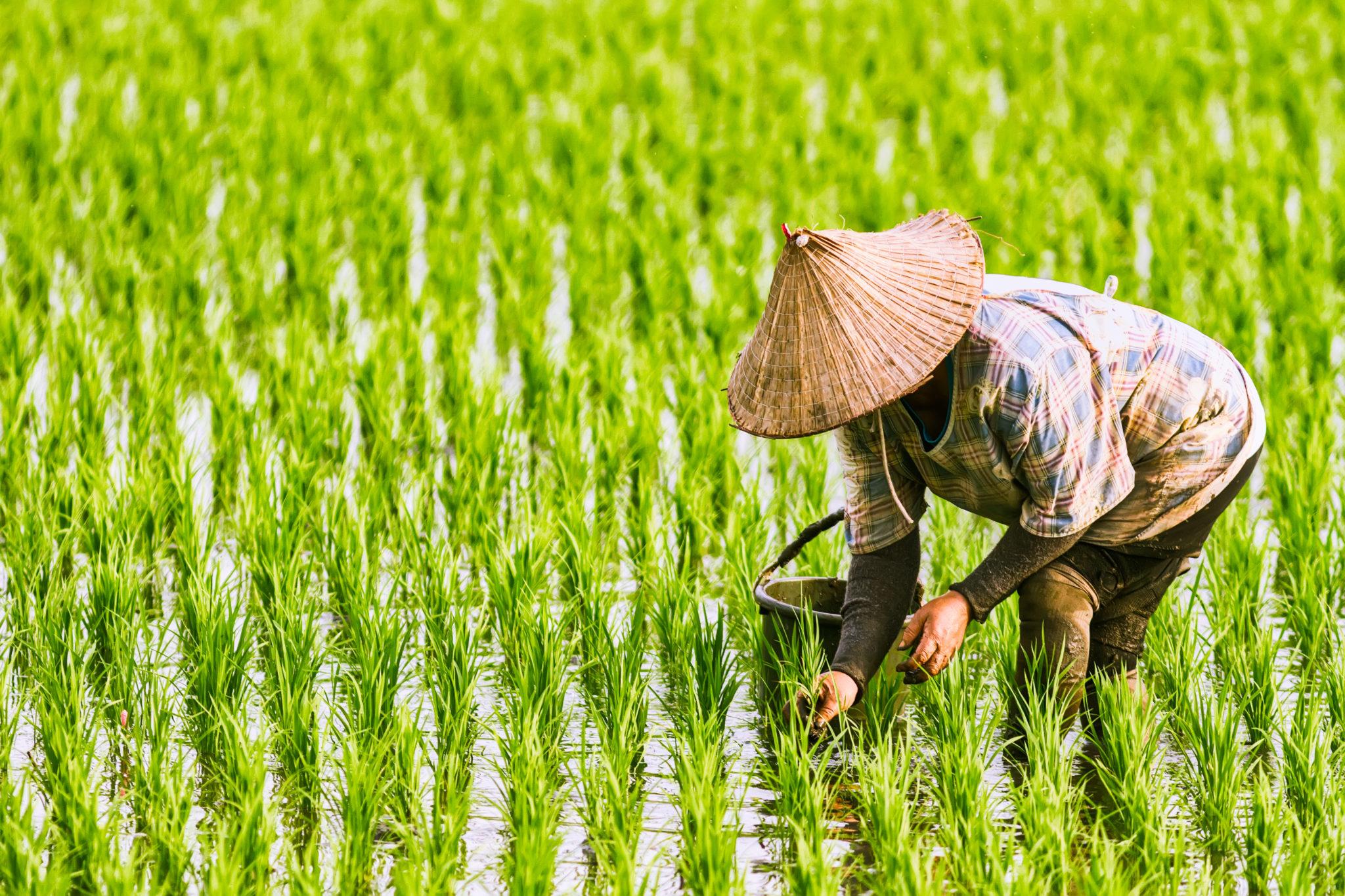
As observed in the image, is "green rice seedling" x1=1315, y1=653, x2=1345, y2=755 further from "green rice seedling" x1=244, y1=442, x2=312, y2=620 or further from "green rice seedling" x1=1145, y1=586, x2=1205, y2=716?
"green rice seedling" x1=244, y1=442, x2=312, y2=620

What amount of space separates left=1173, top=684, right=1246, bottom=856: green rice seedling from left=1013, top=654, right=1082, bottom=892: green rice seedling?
0.20m

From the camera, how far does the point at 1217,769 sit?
2.63m

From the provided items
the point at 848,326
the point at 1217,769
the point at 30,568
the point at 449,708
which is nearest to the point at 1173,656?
the point at 1217,769

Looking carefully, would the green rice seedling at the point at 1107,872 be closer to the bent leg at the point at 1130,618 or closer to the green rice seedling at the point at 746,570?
the bent leg at the point at 1130,618

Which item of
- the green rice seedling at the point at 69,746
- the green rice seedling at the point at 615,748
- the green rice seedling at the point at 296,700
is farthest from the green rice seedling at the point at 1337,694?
the green rice seedling at the point at 69,746

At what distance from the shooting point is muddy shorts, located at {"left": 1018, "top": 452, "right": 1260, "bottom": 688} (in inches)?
106

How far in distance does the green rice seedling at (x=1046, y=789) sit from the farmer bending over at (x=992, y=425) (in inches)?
2.0

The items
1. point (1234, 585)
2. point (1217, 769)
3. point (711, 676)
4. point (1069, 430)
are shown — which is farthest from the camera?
point (1234, 585)

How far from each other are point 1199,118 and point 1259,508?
3.73m

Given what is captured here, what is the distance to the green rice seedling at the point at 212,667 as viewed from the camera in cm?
282

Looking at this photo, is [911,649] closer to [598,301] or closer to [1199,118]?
[598,301]

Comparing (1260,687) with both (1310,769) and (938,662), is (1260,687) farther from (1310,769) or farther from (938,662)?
(938,662)

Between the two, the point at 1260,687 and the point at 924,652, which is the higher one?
the point at 924,652

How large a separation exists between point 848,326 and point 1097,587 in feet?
2.49
